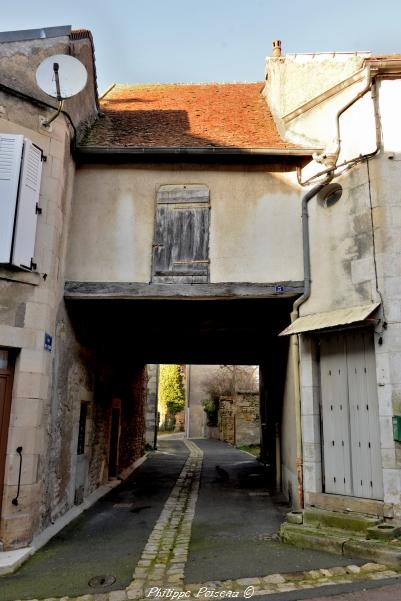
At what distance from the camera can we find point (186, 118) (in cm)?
937

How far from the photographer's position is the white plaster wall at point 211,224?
7402 millimetres

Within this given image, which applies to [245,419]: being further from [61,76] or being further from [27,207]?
[61,76]

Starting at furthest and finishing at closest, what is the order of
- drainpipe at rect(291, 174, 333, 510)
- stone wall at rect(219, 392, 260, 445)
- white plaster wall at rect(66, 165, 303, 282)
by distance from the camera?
1. stone wall at rect(219, 392, 260, 445)
2. white plaster wall at rect(66, 165, 303, 282)
3. drainpipe at rect(291, 174, 333, 510)

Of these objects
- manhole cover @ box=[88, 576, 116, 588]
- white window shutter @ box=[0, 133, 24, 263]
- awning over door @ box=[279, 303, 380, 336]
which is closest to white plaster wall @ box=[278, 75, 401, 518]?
awning over door @ box=[279, 303, 380, 336]

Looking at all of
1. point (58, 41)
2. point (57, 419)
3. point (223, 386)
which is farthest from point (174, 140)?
point (223, 386)

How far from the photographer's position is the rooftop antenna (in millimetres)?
6613

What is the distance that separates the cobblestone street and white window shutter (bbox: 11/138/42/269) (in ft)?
12.0

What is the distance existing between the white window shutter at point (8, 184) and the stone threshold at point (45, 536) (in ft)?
11.4

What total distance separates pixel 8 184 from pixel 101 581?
4843 mm

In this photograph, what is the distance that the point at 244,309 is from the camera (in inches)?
341

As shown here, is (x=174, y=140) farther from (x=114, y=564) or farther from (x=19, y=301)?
(x=114, y=564)

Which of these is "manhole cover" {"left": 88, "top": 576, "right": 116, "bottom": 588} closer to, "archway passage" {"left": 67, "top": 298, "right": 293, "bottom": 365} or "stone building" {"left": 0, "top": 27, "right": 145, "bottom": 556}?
"stone building" {"left": 0, "top": 27, "right": 145, "bottom": 556}

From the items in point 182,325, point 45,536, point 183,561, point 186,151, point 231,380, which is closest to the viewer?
point 183,561

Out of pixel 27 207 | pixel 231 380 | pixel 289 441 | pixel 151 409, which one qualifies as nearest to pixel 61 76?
pixel 27 207
